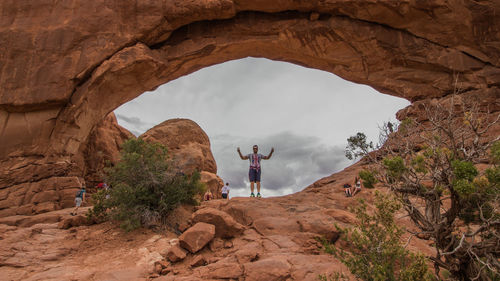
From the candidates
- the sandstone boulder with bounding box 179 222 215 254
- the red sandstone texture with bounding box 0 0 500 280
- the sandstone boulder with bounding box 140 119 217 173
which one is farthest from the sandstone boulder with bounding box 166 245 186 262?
the sandstone boulder with bounding box 140 119 217 173

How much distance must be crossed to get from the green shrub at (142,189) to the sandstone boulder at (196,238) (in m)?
1.59

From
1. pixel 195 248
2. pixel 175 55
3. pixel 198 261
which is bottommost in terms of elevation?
pixel 198 261

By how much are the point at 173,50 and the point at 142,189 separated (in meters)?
8.07

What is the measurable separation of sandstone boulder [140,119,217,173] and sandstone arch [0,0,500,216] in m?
3.51

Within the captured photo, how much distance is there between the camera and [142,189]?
7.29m

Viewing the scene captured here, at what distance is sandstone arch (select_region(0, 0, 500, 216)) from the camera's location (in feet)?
37.3

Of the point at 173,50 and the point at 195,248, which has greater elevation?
the point at 173,50

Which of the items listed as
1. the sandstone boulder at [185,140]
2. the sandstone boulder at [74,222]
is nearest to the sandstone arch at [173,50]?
the sandstone boulder at [185,140]

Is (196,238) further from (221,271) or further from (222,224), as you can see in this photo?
(221,271)

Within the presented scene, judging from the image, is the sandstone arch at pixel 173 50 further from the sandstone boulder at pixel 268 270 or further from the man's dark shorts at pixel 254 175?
the sandstone boulder at pixel 268 270

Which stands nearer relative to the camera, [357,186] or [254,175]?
[357,186]

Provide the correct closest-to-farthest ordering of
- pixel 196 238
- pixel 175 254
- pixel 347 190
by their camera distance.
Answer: pixel 175 254
pixel 196 238
pixel 347 190

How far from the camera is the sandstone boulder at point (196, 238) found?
215 inches

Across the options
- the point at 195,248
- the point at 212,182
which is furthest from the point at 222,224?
the point at 212,182
